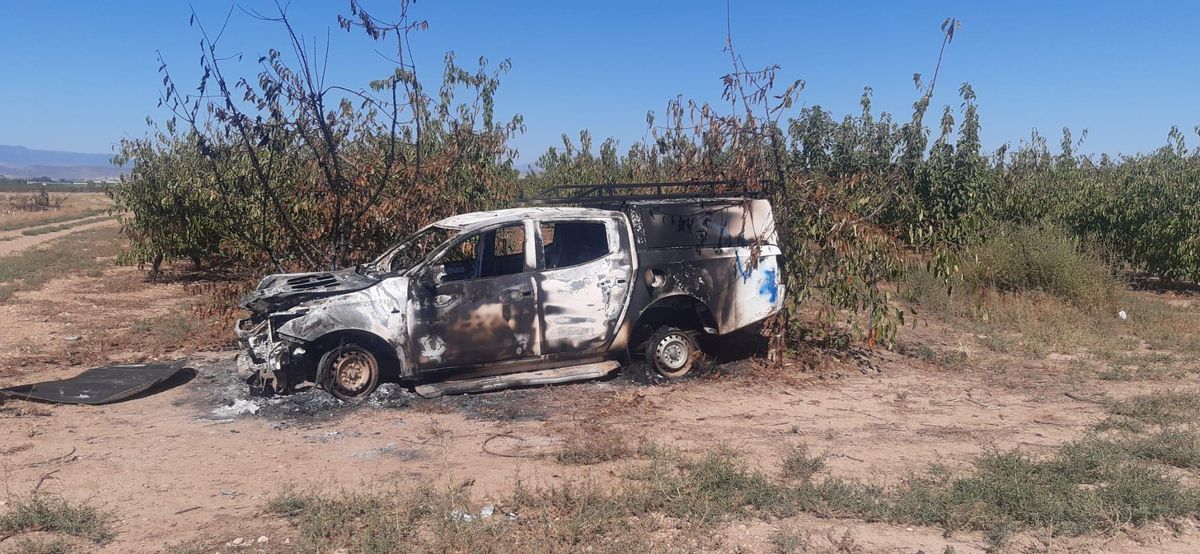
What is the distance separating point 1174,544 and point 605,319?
459 cm

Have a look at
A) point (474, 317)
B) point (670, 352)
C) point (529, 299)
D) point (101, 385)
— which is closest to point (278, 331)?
point (474, 317)

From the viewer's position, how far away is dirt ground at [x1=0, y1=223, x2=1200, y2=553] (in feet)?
16.5

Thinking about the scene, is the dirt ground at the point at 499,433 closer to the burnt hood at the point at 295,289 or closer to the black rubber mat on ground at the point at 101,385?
the black rubber mat on ground at the point at 101,385

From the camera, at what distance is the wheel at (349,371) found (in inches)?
293

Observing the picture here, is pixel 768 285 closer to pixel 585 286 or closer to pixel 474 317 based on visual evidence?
pixel 585 286

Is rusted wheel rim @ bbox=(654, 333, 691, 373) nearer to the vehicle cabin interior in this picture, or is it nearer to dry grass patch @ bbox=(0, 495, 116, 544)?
the vehicle cabin interior

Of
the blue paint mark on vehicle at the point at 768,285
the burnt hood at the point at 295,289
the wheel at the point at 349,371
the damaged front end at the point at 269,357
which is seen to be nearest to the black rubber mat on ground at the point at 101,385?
the damaged front end at the point at 269,357

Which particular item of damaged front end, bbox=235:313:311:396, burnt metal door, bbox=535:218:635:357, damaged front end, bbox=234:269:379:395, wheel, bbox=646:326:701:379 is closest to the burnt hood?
damaged front end, bbox=234:269:379:395

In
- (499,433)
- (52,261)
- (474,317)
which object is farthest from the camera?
(52,261)

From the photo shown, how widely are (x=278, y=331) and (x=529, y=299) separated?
2069mm

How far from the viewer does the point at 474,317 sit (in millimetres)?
7656

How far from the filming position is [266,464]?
20.0 ft

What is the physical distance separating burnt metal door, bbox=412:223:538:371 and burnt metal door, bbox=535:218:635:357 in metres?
0.15

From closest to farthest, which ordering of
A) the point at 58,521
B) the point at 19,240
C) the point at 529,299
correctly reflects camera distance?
1. the point at 58,521
2. the point at 529,299
3. the point at 19,240
